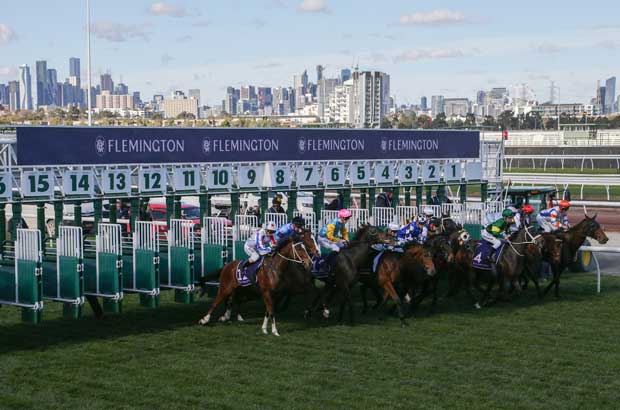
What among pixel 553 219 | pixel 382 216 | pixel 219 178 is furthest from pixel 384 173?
pixel 219 178

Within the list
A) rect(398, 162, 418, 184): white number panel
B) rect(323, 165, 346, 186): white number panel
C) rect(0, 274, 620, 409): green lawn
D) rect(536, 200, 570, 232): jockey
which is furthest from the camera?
rect(398, 162, 418, 184): white number panel

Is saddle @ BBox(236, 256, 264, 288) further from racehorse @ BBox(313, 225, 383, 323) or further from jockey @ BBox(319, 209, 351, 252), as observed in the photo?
jockey @ BBox(319, 209, 351, 252)

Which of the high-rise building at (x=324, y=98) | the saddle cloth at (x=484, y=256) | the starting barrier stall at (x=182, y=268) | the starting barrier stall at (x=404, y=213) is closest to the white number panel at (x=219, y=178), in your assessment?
the starting barrier stall at (x=182, y=268)

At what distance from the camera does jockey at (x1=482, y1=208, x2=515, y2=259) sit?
13.9 m

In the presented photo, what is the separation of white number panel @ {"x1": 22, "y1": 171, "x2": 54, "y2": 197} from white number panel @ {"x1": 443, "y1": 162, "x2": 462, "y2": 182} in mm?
8675

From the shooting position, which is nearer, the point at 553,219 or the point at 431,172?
the point at 553,219

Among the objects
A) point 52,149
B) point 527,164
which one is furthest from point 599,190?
point 52,149

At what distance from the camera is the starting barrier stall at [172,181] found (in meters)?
11.5

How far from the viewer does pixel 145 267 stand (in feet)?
40.1

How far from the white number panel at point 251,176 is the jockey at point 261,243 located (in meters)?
2.14

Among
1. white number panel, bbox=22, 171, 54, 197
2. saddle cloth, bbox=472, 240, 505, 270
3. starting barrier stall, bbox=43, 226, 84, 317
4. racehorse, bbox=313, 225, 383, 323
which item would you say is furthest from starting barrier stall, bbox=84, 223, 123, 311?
saddle cloth, bbox=472, 240, 505, 270

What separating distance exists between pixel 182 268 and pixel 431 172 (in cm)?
656

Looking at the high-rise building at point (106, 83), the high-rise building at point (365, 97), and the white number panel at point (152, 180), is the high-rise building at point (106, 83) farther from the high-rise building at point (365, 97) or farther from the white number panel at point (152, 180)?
the white number panel at point (152, 180)

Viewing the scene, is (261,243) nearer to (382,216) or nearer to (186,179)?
(186,179)
